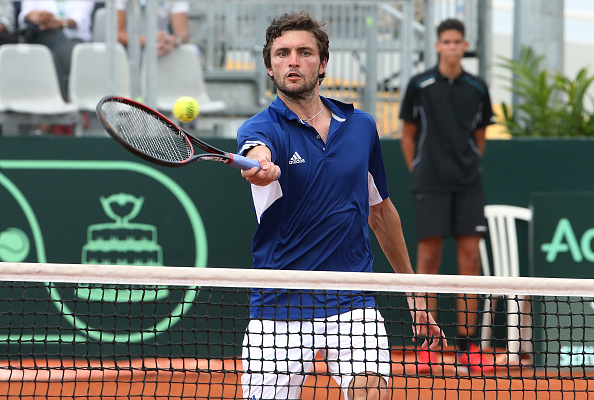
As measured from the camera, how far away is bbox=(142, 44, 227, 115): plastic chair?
728 cm

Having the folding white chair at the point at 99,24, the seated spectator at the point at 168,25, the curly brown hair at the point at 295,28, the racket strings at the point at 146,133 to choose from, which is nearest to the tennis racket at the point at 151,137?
the racket strings at the point at 146,133

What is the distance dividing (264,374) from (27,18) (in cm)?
519

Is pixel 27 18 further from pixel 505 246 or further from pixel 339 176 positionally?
pixel 339 176

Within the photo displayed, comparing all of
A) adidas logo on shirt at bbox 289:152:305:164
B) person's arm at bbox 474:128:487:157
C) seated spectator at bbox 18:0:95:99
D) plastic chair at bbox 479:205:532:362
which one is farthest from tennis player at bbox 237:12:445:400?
seated spectator at bbox 18:0:95:99

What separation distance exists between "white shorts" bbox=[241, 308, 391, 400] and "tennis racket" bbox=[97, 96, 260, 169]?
67 cm

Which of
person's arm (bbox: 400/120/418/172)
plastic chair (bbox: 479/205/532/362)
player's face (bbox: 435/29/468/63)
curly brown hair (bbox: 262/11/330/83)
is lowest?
plastic chair (bbox: 479/205/532/362)

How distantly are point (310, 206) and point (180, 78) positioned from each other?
15.4ft

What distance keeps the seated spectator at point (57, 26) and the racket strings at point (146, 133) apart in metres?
4.61

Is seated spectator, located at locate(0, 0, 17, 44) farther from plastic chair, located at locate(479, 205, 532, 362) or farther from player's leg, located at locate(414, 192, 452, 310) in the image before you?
plastic chair, located at locate(479, 205, 532, 362)

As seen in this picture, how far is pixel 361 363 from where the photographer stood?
2.96m

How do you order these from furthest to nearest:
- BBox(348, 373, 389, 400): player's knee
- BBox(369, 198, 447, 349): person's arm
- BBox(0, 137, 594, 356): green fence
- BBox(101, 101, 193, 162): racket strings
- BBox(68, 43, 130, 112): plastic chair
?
1. BBox(68, 43, 130, 112): plastic chair
2. BBox(0, 137, 594, 356): green fence
3. BBox(369, 198, 447, 349): person's arm
4. BBox(348, 373, 389, 400): player's knee
5. BBox(101, 101, 193, 162): racket strings

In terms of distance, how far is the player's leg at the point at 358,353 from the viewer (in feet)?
9.27

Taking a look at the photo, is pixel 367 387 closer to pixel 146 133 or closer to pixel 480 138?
pixel 146 133

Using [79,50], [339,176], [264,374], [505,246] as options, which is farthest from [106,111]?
[79,50]
